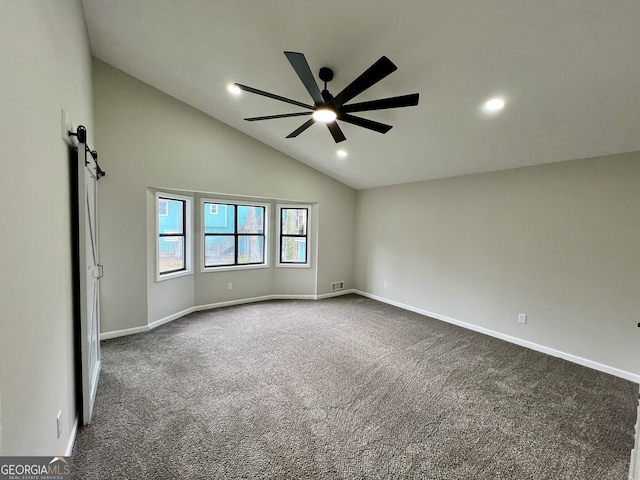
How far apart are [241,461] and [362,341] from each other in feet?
7.47

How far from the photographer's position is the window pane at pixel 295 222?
233 inches

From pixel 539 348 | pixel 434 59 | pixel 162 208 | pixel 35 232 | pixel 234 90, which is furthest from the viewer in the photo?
pixel 162 208

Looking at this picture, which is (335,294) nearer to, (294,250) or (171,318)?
(294,250)

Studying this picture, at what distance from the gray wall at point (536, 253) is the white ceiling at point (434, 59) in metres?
0.37

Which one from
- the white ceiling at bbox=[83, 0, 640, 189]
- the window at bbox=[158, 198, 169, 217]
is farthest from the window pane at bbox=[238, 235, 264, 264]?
the white ceiling at bbox=[83, 0, 640, 189]

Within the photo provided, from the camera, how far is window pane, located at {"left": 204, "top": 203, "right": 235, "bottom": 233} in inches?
199

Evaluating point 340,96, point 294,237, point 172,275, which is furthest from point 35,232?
point 294,237

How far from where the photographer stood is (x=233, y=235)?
541 cm

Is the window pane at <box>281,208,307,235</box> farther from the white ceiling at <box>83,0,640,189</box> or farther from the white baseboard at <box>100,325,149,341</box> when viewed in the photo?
the white baseboard at <box>100,325,149,341</box>

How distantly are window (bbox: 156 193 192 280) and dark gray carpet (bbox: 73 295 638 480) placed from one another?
3.69 ft

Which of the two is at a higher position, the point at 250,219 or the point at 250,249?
the point at 250,219

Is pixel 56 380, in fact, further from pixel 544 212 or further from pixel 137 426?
pixel 544 212

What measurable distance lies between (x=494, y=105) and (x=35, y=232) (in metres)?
3.65

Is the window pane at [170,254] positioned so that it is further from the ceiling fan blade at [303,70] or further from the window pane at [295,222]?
the ceiling fan blade at [303,70]
